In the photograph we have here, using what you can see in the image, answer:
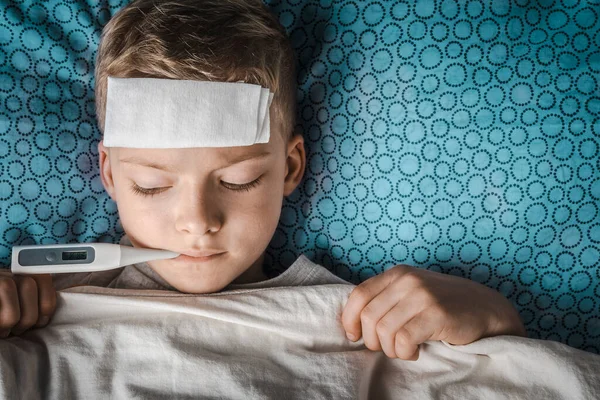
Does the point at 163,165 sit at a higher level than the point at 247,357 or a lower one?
higher

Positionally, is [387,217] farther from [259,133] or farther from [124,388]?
[124,388]

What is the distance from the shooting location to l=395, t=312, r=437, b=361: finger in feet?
3.46

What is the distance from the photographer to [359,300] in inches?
43.9

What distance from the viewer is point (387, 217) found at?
1.33 meters

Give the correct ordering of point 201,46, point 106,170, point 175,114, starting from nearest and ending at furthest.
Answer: point 175,114, point 201,46, point 106,170

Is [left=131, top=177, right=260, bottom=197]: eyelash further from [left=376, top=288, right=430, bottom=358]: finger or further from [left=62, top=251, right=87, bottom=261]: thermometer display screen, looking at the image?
[left=376, top=288, right=430, bottom=358]: finger

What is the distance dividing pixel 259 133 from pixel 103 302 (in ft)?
1.51

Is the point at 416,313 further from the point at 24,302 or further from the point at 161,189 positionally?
the point at 24,302

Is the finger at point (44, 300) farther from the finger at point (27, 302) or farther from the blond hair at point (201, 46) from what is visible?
the blond hair at point (201, 46)

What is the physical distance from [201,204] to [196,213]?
2 centimetres

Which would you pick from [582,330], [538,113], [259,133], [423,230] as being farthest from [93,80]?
[582,330]

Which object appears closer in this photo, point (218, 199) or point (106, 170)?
point (218, 199)

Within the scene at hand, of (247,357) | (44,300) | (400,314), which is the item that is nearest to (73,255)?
(44,300)

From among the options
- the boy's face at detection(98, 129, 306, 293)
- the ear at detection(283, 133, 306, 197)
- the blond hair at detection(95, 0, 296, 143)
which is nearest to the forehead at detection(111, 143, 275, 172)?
the boy's face at detection(98, 129, 306, 293)
